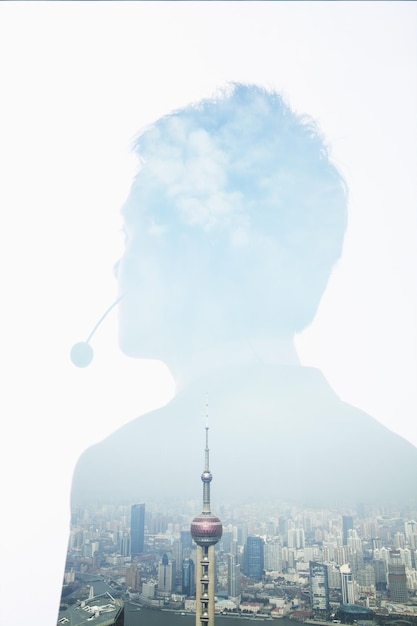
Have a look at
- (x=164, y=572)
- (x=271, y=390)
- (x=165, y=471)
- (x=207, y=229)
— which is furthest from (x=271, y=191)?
(x=164, y=572)

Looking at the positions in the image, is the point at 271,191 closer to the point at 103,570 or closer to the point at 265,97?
the point at 265,97

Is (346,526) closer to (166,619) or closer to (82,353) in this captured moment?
(166,619)

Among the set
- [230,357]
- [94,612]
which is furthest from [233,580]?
[230,357]

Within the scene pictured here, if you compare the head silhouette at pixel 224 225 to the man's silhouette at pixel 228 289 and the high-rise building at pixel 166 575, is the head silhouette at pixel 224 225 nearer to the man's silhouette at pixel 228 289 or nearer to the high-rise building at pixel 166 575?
the man's silhouette at pixel 228 289

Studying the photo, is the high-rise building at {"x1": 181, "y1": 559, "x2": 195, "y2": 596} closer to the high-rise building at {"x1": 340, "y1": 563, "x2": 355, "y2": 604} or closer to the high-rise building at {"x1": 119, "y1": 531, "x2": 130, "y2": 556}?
the high-rise building at {"x1": 119, "y1": 531, "x2": 130, "y2": 556}

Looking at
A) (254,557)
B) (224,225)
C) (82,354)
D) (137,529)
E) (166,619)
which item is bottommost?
(166,619)
